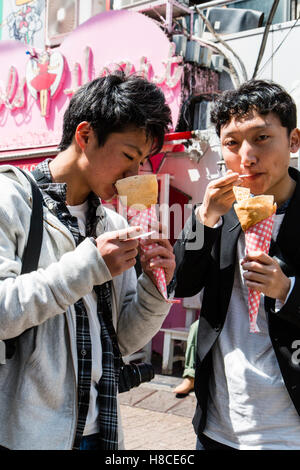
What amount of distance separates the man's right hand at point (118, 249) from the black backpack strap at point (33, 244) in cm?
22

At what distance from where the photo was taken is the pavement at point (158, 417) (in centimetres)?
470

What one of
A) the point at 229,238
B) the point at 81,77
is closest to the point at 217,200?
the point at 229,238

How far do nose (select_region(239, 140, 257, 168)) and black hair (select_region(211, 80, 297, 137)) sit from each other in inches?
6.3

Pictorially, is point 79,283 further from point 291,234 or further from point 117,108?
point 291,234

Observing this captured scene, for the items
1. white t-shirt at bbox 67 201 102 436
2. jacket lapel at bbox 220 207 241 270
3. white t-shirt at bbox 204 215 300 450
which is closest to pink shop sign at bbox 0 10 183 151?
jacket lapel at bbox 220 207 241 270

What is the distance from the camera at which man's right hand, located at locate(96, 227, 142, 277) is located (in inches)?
61.4

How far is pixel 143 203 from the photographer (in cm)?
214

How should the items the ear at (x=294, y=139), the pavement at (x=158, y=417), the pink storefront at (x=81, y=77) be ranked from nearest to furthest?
the ear at (x=294, y=139) → the pavement at (x=158, y=417) → the pink storefront at (x=81, y=77)

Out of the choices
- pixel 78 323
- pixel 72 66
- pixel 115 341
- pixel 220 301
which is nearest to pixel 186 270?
pixel 220 301

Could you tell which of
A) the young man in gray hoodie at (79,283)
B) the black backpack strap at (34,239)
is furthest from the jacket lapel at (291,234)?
the black backpack strap at (34,239)

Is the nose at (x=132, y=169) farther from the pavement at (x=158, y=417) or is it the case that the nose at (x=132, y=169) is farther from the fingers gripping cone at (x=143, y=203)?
the pavement at (x=158, y=417)

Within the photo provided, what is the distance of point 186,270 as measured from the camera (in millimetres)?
2078

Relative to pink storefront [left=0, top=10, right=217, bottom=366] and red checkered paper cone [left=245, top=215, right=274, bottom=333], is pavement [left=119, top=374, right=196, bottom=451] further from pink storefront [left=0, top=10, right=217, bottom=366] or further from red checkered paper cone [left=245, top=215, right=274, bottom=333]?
red checkered paper cone [left=245, top=215, right=274, bottom=333]

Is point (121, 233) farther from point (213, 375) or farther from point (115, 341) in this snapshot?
point (213, 375)
